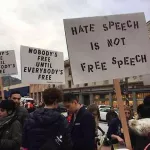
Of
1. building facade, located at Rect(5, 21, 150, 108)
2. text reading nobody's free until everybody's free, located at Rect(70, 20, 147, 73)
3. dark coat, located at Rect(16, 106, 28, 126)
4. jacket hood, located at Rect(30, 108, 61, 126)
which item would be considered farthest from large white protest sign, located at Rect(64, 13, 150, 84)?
building facade, located at Rect(5, 21, 150, 108)

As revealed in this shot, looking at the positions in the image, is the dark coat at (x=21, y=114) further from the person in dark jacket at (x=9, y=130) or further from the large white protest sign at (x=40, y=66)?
the large white protest sign at (x=40, y=66)

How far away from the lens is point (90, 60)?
15.4ft

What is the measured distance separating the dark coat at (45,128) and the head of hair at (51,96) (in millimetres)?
163

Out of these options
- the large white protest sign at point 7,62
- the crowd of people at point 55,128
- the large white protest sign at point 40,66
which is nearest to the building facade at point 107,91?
the large white protest sign at point 7,62

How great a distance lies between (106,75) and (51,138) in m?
1.24

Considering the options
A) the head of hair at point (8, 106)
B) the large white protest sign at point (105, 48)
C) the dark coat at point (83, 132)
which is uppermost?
the large white protest sign at point (105, 48)

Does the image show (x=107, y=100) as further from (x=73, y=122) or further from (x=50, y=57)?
(x=73, y=122)

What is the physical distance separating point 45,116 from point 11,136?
91 cm

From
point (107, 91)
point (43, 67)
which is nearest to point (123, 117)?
point (43, 67)

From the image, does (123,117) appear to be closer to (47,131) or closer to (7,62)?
(47,131)

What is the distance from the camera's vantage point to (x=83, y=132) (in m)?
4.76

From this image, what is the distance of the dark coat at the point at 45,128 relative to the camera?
3.94m

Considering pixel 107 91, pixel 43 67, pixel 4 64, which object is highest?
pixel 107 91

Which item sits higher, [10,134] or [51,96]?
[51,96]
